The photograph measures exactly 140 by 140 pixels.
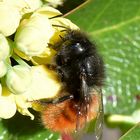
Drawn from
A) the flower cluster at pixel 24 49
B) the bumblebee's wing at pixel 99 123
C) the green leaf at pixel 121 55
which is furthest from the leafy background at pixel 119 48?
the flower cluster at pixel 24 49

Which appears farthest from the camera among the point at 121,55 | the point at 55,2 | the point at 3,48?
the point at 121,55

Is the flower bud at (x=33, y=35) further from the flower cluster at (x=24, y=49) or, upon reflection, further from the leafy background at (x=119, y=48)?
the leafy background at (x=119, y=48)

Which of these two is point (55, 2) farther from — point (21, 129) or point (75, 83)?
point (21, 129)

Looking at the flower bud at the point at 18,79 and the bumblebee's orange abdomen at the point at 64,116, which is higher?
the flower bud at the point at 18,79

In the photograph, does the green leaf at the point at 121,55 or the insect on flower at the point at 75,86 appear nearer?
the insect on flower at the point at 75,86

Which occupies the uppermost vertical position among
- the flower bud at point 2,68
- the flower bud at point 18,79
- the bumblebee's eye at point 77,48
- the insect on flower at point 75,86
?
the flower bud at point 2,68

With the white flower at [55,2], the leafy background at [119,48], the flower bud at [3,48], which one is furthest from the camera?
the leafy background at [119,48]

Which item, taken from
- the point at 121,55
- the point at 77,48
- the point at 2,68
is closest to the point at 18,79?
the point at 2,68

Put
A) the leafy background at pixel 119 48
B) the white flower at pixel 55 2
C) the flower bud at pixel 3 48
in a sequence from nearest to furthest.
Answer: the flower bud at pixel 3 48 < the white flower at pixel 55 2 < the leafy background at pixel 119 48
